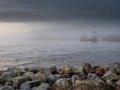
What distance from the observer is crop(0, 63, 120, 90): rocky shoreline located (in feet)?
47.9

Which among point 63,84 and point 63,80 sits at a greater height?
point 63,80

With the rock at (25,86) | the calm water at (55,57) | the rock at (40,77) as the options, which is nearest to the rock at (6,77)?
the rock at (40,77)

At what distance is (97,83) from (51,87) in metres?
1.87

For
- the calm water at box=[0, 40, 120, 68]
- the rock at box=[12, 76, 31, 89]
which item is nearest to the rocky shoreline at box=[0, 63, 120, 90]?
the rock at box=[12, 76, 31, 89]

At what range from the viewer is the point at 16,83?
1595 cm

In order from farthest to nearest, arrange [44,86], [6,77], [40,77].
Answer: [6,77] → [40,77] → [44,86]

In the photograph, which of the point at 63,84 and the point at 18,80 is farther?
the point at 18,80

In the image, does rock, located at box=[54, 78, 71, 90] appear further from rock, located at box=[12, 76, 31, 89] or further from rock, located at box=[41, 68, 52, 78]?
rock, located at box=[41, 68, 52, 78]

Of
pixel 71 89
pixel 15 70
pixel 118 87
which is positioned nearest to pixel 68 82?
pixel 71 89

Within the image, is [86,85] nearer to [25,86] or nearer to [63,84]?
[63,84]

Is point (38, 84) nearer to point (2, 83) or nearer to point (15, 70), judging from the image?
point (2, 83)

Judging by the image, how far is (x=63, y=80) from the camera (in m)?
15.5

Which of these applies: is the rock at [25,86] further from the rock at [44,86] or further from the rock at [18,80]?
the rock at [44,86]

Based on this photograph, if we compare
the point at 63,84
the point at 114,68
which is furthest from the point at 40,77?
the point at 114,68
